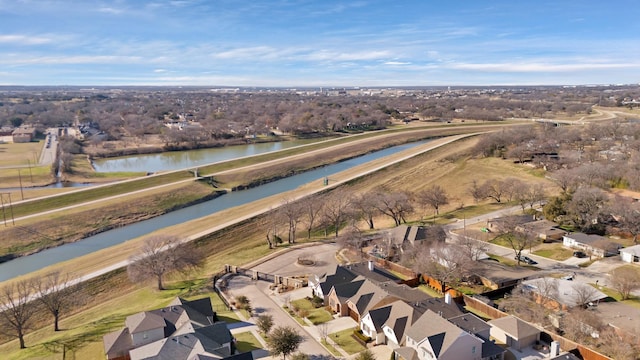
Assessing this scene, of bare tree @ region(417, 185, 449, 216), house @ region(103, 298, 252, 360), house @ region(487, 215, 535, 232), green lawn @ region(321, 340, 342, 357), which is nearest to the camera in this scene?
house @ region(103, 298, 252, 360)

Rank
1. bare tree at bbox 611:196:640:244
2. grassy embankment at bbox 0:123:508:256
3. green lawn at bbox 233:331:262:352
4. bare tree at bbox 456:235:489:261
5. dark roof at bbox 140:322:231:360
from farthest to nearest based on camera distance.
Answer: grassy embankment at bbox 0:123:508:256, bare tree at bbox 611:196:640:244, bare tree at bbox 456:235:489:261, green lawn at bbox 233:331:262:352, dark roof at bbox 140:322:231:360

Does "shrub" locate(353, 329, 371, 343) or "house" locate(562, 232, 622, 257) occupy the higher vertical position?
"house" locate(562, 232, 622, 257)

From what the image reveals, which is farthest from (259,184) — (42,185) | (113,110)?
(113,110)

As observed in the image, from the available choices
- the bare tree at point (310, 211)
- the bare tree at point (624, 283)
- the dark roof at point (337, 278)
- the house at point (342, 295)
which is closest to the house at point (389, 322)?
the house at point (342, 295)

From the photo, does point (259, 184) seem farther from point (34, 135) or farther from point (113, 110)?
point (113, 110)

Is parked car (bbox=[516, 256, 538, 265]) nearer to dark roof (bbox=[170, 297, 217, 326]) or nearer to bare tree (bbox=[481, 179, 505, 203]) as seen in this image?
bare tree (bbox=[481, 179, 505, 203])

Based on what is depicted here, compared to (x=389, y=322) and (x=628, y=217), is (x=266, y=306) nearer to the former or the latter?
(x=389, y=322)

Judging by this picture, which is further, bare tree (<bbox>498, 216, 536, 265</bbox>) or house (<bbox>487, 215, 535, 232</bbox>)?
house (<bbox>487, 215, 535, 232</bbox>)

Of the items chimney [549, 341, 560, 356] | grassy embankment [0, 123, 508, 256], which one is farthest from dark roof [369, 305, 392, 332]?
grassy embankment [0, 123, 508, 256]
